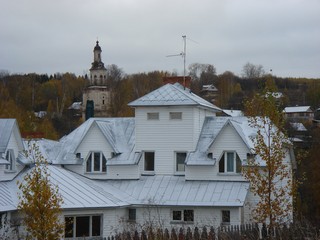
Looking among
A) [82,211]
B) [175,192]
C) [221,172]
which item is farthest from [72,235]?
[221,172]

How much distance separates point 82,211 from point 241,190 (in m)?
7.71

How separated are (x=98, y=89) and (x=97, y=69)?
18.6ft

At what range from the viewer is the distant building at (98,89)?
8606 centimetres

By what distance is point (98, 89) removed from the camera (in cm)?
9150

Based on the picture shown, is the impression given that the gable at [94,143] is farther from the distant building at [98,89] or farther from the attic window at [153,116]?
the distant building at [98,89]

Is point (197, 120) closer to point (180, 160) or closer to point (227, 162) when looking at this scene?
point (180, 160)

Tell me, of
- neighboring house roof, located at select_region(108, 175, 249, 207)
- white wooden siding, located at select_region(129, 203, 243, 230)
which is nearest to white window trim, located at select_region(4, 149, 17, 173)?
neighboring house roof, located at select_region(108, 175, 249, 207)

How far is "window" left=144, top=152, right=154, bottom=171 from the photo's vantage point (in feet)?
110

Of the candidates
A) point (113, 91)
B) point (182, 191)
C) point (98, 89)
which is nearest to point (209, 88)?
point (113, 91)

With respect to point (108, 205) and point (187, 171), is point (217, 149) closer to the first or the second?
point (187, 171)

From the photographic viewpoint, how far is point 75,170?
1336 inches

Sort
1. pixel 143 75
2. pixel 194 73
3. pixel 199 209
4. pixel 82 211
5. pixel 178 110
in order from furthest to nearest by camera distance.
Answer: pixel 194 73
pixel 143 75
pixel 178 110
pixel 199 209
pixel 82 211

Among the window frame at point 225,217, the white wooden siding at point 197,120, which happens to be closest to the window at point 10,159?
the white wooden siding at point 197,120

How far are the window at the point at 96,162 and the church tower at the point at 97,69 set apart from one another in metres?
48.1
